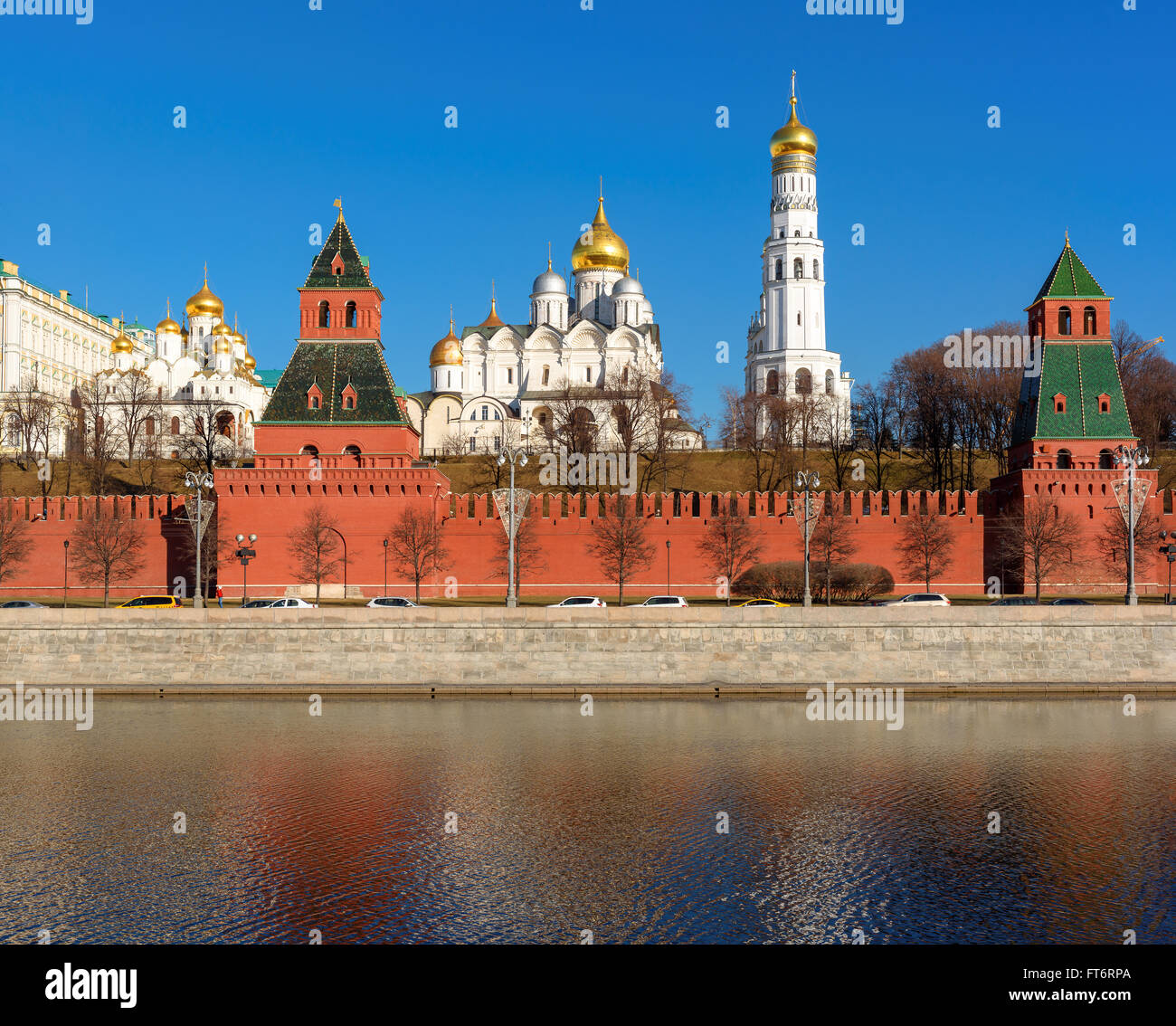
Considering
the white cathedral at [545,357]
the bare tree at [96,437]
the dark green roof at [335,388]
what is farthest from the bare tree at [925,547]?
the bare tree at [96,437]

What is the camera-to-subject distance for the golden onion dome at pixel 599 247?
245 ft

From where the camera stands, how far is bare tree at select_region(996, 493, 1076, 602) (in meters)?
37.1

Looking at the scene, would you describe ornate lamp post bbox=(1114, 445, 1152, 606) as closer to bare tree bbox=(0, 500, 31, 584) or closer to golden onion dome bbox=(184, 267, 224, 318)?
bare tree bbox=(0, 500, 31, 584)

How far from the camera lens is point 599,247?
7462 cm

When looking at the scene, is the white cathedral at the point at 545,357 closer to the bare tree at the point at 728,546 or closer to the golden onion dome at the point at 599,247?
the golden onion dome at the point at 599,247

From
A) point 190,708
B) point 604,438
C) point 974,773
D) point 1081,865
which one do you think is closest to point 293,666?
point 190,708

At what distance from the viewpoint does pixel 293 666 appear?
971 inches

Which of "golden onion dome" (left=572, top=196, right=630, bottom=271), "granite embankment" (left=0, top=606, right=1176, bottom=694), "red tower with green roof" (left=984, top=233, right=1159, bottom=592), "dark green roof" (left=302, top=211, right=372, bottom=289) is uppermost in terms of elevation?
"golden onion dome" (left=572, top=196, right=630, bottom=271)

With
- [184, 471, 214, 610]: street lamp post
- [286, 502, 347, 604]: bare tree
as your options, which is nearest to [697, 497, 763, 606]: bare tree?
[286, 502, 347, 604]: bare tree

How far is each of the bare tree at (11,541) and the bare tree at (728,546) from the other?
23777 millimetres

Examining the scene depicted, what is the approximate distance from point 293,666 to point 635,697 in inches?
300

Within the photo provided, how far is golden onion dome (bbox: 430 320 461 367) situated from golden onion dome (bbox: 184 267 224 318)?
15.3 metres

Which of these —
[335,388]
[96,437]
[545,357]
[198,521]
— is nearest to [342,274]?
[335,388]
